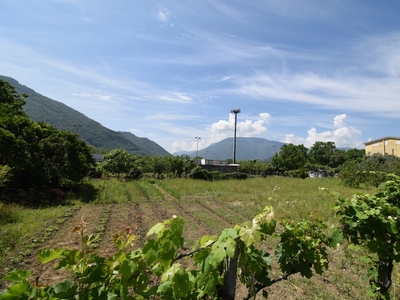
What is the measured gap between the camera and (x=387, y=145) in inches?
1275

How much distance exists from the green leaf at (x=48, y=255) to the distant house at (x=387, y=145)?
38.5m

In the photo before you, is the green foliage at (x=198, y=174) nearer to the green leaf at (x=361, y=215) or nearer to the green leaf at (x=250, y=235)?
the green leaf at (x=361, y=215)

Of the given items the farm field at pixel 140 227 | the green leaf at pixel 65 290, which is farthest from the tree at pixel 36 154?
the green leaf at pixel 65 290

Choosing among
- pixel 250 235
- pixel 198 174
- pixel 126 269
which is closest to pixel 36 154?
pixel 126 269

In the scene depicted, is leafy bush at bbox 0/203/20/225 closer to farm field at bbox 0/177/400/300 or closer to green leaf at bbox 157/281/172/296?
farm field at bbox 0/177/400/300

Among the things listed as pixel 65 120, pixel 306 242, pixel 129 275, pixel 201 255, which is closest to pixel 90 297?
pixel 129 275

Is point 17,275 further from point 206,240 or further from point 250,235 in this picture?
point 250,235

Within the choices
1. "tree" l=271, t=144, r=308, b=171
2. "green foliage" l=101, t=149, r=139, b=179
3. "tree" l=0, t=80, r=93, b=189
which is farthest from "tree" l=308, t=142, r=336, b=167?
"tree" l=0, t=80, r=93, b=189

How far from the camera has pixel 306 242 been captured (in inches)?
72.2

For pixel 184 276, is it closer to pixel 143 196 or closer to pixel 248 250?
pixel 248 250

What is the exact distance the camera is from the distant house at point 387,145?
31016 mm

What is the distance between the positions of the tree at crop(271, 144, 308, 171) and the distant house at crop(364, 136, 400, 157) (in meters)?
11.9

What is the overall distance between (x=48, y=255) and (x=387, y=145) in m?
42.1

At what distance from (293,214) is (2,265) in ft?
28.1
